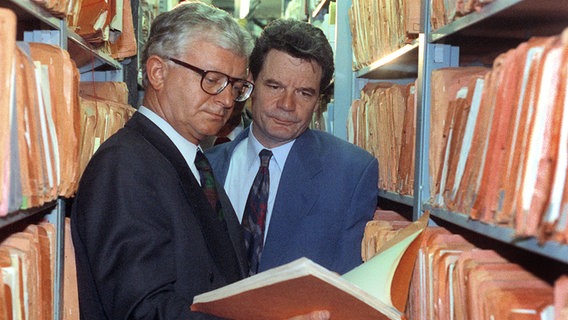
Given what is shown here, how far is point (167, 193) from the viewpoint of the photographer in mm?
1616

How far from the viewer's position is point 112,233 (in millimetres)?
1479

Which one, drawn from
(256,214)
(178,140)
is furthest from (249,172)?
(178,140)

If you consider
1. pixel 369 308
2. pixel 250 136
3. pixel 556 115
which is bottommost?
pixel 369 308

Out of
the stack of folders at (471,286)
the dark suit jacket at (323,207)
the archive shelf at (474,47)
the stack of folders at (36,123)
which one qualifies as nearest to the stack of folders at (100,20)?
the stack of folders at (36,123)

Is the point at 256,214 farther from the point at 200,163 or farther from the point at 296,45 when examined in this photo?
the point at 296,45

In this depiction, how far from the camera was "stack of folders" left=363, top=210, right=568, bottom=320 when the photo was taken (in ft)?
3.70

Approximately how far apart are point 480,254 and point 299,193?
1.09 metres

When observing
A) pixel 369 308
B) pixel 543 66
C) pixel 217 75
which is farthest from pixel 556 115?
pixel 217 75

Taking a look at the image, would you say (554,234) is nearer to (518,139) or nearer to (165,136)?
(518,139)

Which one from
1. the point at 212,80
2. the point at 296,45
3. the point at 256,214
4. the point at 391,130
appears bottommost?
the point at 256,214

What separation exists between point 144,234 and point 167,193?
0.15 m

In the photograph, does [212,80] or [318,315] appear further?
[212,80]

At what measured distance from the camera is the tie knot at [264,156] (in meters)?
2.49

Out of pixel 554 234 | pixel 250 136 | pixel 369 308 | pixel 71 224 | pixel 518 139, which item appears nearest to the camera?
pixel 554 234
